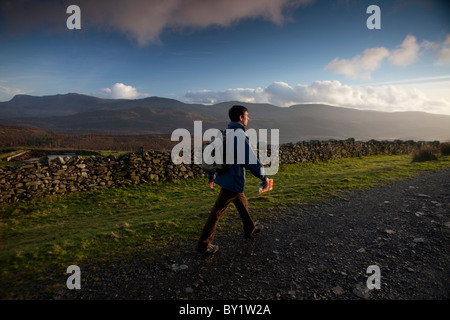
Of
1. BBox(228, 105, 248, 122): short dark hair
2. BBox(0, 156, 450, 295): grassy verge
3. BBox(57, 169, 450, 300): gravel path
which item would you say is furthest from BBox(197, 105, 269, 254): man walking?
BBox(0, 156, 450, 295): grassy verge

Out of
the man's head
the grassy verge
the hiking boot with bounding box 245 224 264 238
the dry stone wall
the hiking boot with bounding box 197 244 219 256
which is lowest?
the grassy verge

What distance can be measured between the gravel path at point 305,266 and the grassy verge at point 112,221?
608 mm

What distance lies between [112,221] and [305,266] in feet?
16.5

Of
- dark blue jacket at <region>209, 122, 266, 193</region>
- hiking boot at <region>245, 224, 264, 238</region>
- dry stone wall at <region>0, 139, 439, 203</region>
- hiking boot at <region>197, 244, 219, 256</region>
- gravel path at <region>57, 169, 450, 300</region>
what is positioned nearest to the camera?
gravel path at <region>57, 169, 450, 300</region>

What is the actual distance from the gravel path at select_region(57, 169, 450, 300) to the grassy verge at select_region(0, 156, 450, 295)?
608 mm

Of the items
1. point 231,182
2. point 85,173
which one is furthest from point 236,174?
point 85,173

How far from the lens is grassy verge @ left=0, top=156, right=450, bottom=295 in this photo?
3670mm

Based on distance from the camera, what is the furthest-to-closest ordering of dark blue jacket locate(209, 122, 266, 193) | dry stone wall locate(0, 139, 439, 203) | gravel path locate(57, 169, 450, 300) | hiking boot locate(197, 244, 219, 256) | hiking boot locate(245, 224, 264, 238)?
dry stone wall locate(0, 139, 439, 203)
hiking boot locate(245, 224, 264, 238)
hiking boot locate(197, 244, 219, 256)
dark blue jacket locate(209, 122, 266, 193)
gravel path locate(57, 169, 450, 300)

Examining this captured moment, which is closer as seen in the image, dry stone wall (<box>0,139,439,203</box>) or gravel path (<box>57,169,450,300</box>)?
gravel path (<box>57,169,450,300</box>)

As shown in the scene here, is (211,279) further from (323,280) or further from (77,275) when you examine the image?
(77,275)

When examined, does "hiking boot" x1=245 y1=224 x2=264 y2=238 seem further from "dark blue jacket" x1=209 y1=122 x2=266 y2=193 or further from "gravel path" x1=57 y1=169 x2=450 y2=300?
"dark blue jacket" x1=209 y1=122 x2=266 y2=193

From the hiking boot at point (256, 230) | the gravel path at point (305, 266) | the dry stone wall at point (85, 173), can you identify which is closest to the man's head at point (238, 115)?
the hiking boot at point (256, 230)

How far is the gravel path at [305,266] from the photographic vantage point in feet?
9.20
